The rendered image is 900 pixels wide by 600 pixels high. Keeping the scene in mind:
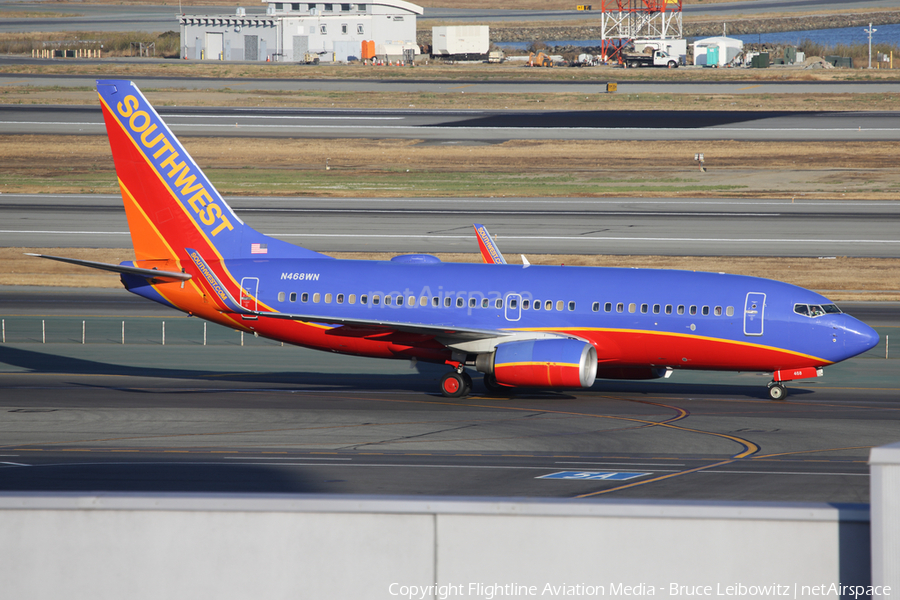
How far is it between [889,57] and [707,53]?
2596 centimetres

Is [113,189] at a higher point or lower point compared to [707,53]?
lower

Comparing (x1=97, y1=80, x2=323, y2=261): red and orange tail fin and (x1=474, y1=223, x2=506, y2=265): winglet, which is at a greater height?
(x1=97, y1=80, x2=323, y2=261): red and orange tail fin

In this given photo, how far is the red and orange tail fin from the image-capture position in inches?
1499

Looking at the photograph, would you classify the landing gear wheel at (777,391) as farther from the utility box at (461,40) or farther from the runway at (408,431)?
the utility box at (461,40)

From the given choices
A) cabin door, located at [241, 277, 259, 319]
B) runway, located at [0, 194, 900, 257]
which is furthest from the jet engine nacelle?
runway, located at [0, 194, 900, 257]

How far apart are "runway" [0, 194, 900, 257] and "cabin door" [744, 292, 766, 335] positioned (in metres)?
27.0

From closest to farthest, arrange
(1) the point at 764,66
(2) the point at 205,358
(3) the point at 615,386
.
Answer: (3) the point at 615,386
(2) the point at 205,358
(1) the point at 764,66

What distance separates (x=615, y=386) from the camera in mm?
39375

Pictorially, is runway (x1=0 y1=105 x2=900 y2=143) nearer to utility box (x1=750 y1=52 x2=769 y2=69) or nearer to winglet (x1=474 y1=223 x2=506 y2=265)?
utility box (x1=750 y1=52 x2=769 y2=69)

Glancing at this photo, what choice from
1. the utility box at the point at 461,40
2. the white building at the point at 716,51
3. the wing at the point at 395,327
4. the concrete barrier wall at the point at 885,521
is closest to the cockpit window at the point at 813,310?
the wing at the point at 395,327

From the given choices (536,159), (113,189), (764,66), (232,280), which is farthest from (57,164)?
(764,66)

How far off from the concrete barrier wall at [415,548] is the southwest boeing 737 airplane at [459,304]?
22.5 metres

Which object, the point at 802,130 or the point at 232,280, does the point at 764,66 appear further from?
the point at 232,280

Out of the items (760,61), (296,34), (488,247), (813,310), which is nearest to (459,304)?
(488,247)
